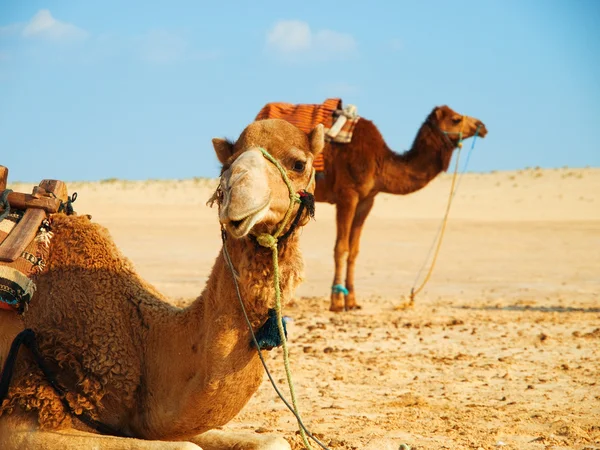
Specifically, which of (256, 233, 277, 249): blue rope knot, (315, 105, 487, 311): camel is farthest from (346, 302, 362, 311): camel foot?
(256, 233, 277, 249): blue rope knot

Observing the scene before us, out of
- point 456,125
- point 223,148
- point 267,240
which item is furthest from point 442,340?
point 267,240

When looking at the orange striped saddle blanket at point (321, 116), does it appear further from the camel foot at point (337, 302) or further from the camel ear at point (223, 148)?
the camel ear at point (223, 148)

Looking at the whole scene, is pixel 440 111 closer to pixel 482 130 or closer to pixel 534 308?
pixel 482 130

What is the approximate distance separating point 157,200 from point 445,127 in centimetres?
3361

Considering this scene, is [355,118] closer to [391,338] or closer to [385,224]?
[391,338]

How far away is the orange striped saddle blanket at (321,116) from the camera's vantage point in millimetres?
11047

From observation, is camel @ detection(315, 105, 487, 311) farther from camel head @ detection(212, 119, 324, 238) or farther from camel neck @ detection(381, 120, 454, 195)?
camel head @ detection(212, 119, 324, 238)

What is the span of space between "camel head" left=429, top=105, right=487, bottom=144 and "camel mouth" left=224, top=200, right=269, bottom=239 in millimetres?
9608

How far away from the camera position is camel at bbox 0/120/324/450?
12.2ft

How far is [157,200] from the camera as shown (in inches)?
1769

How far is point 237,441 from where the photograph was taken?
430 cm

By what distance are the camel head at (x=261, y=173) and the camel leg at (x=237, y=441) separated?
3.85 feet

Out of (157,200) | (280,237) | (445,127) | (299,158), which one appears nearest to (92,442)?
(280,237)

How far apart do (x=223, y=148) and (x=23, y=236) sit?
Answer: 1180 mm
